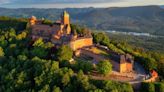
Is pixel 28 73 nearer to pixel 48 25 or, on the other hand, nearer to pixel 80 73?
pixel 80 73

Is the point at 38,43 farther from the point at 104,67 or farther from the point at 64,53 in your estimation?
the point at 104,67

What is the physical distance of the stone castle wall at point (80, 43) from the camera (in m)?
67.1

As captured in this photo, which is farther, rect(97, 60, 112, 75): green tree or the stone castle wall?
the stone castle wall

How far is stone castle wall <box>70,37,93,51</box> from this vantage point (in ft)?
220

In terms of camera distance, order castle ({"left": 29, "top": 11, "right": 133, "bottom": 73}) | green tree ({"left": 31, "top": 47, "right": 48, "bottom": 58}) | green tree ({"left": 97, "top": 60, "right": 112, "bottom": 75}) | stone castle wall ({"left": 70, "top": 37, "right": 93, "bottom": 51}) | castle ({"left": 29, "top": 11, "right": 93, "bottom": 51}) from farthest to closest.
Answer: castle ({"left": 29, "top": 11, "right": 93, "bottom": 51}), stone castle wall ({"left": 70, "top": 37, "right": 93, "bottom": 51}), green tree ({"left": 31, "top": 47, "right": 48, "bottom": 58}), castle ({"left": 29, "top": 11, "right": 133, "bottom": 73}), green tree ({"left": 97, "top": 60, "right": 112, "bottom": 75})

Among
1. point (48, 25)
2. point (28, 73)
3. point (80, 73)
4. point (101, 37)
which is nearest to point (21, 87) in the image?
Answer: point (28, 73)

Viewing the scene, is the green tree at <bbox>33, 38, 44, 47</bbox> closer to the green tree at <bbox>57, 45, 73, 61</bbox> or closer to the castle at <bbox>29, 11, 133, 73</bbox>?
the castle at <bbox>29, 11, 133, 73</bbox>

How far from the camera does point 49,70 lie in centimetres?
5819

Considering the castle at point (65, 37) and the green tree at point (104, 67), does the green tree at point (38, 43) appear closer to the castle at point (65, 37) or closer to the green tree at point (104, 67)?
the castle at point (65, 37)

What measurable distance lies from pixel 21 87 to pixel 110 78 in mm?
12989

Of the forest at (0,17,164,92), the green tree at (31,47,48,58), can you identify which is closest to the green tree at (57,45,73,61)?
the forest at (0,17,164,92)

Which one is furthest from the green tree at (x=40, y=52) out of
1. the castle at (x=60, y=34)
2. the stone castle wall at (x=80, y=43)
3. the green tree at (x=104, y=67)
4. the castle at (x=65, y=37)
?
the green tree at (x=104, y=67)

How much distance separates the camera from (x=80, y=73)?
55688mm

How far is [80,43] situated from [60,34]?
420 centimetres
